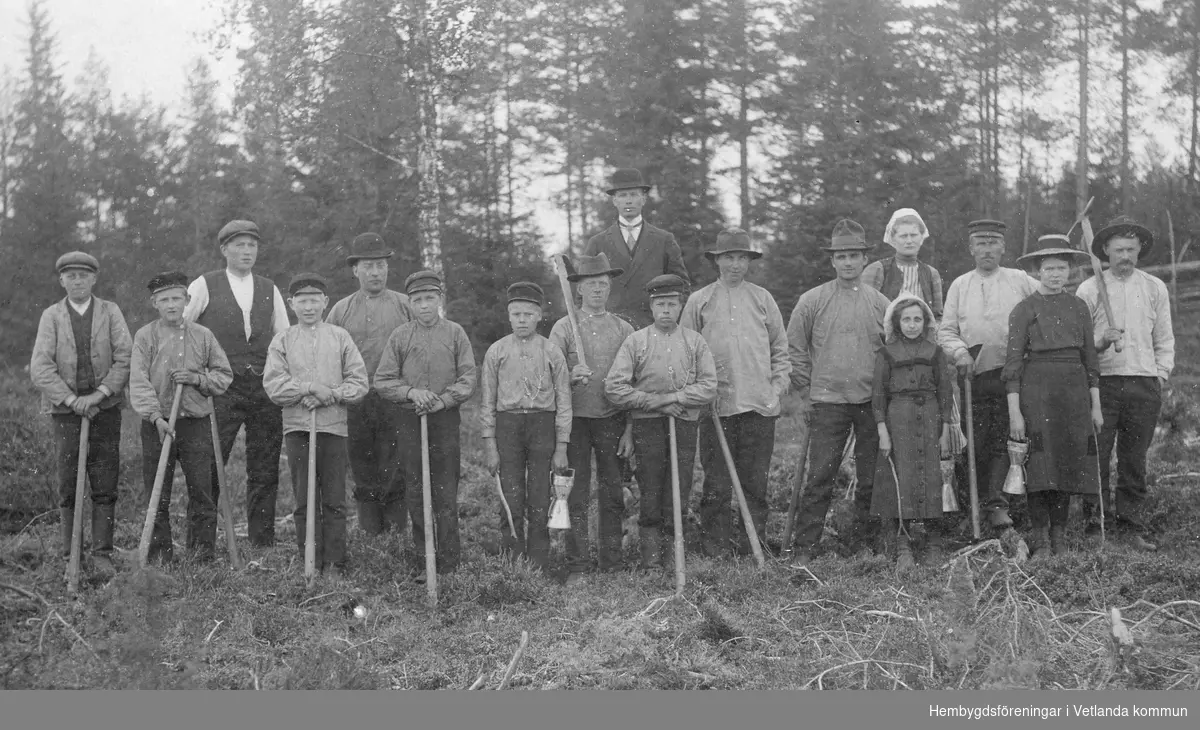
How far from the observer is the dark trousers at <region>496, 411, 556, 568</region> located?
7438 mm

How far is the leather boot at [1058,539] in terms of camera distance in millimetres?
7500

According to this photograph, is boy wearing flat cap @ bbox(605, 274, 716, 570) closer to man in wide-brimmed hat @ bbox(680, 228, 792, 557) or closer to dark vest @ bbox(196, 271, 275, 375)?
man in wide-brimmed hat @ bbox(680, 228, 792, 557)

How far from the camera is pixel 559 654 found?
5641 millimetres

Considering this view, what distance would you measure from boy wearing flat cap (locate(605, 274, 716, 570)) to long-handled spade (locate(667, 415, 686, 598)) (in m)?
0.12

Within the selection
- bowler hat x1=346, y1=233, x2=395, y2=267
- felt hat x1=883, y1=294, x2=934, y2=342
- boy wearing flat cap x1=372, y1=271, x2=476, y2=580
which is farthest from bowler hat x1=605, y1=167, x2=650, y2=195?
felt hat x1=883, y1=294, x2=934, y2=342

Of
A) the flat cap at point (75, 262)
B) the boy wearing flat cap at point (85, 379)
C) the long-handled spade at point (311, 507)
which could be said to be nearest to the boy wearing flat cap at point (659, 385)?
the long-handled spade at point (311, 507)

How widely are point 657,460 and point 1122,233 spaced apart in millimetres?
3911

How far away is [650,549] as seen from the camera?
7609 millimetres

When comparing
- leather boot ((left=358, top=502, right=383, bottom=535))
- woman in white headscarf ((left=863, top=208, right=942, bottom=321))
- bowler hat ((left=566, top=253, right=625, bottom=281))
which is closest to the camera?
bowler hat ((left=566, top=253, right=625, bottom=281))

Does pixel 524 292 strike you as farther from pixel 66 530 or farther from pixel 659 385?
pixel 66 530

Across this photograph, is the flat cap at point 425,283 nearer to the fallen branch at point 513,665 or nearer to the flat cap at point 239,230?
the flat cap at point 239,230

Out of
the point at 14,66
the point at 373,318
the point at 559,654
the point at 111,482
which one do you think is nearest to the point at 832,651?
the point at 559,654

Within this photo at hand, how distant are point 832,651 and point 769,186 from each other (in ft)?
37.5

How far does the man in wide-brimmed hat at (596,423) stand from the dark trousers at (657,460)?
140 mm
